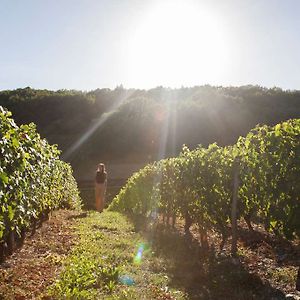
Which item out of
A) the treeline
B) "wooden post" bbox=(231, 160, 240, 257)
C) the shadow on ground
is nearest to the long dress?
the shadow on ground

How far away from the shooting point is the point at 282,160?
6754mm

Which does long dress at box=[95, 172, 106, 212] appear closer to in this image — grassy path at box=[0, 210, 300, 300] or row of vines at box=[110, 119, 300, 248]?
row of vines at box=[110, 119, 300, 248]

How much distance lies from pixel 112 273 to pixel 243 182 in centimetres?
383

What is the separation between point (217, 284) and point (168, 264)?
1.61m

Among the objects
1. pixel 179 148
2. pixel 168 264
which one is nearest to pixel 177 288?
pixel 168 264

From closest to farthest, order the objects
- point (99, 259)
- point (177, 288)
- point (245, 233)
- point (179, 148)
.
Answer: point (177, 288) → point (99, 259) → point (245, 233) → point (179, 148)

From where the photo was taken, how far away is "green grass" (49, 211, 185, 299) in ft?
19.1

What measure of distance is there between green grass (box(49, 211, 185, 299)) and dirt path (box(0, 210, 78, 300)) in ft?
0.74

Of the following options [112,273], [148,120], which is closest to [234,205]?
[112,273]

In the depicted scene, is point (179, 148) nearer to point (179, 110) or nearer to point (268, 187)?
point (179, 110)

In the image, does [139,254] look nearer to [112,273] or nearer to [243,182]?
[112,273]

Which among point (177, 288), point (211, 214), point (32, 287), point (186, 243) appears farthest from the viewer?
point (186, 243)

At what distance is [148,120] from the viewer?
55562 millimetres

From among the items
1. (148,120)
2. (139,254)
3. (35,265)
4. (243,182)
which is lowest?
(139,254)
